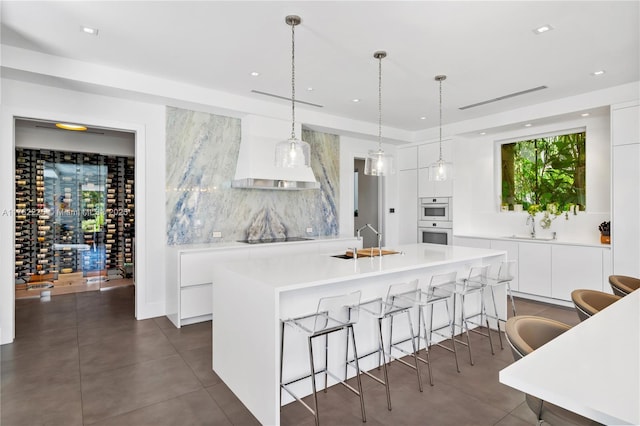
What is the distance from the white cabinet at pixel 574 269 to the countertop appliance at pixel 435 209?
1.68 m

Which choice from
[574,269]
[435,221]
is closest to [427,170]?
[435,221]

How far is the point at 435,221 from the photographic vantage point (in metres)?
6.30

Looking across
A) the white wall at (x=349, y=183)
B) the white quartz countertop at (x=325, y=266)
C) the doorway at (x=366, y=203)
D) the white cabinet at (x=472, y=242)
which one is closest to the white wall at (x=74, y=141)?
the white wall at (x=349, y=183)

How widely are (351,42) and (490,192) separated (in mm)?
4265

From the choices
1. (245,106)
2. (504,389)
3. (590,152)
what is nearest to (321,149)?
(245,106)

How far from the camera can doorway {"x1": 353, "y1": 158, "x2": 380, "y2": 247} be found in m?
7.01

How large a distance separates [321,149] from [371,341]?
145 inches

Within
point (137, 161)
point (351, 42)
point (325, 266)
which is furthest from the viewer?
point (137, 161)

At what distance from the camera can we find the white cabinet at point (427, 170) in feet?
19.9

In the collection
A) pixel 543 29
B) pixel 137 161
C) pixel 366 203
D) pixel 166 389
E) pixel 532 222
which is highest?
pixel 543 29

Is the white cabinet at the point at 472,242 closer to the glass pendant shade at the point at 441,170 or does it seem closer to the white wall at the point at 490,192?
the white wall at the point at 490,192

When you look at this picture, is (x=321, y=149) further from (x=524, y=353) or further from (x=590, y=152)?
(x=524, y=353)

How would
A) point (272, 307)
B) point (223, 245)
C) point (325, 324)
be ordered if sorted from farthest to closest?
point (223, 245), point (325, 324), point (272, 307)

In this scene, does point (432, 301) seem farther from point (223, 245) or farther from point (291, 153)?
point (223, 245)
